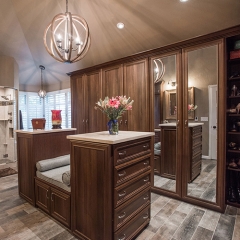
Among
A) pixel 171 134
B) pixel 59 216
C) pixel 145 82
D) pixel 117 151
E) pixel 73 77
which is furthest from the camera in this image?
pixel 73 77

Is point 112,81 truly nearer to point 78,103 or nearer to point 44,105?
point 78,103

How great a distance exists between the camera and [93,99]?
4.22m

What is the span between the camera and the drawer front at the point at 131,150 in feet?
5.71

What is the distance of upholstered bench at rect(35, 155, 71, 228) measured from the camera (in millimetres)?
2172

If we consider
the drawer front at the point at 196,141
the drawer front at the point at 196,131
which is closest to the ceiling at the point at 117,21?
the drawer front at the point at 196,131

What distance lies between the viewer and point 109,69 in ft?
12.7

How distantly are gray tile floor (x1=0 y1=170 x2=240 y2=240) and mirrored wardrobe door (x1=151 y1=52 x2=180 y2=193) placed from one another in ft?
1.40

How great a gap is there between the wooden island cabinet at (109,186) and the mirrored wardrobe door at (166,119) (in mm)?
1031

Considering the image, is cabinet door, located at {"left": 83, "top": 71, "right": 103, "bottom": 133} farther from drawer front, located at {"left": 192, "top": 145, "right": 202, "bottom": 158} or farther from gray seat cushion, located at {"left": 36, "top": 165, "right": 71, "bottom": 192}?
drawer front, located at {"left": 192, "top": 145, "right": 202, "bottom": 158}

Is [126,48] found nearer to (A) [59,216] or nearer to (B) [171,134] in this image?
(B) [171,134]

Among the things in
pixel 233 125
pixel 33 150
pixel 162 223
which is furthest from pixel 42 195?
pixel 233 125

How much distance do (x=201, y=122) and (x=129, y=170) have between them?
1.56 meters

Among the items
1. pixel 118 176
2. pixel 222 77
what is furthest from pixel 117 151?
pixel 222 77

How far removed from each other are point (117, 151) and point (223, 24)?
2429 millimetres
